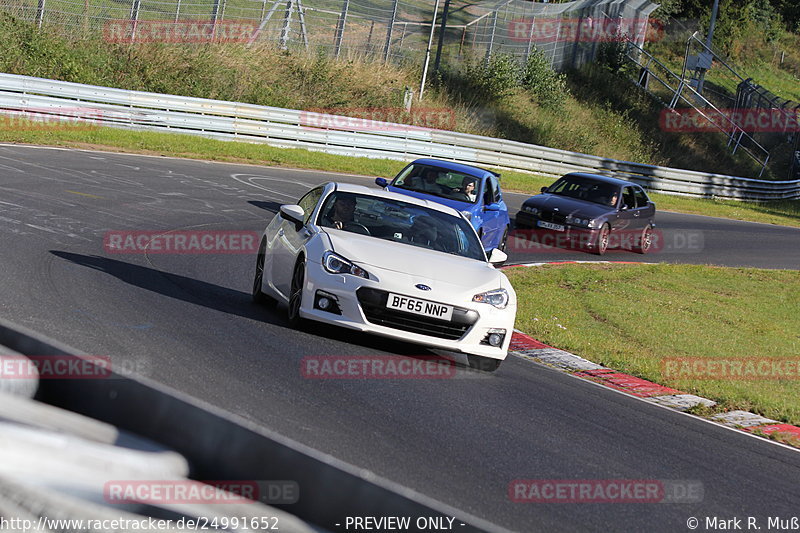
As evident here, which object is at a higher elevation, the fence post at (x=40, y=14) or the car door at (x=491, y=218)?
the fence post at (x=40, y=14)

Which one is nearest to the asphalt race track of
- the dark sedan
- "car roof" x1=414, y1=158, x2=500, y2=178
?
"car roof" x1=414, y1=158, x2=500, y2=178

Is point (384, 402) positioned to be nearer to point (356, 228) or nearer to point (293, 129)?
point (356, 228)

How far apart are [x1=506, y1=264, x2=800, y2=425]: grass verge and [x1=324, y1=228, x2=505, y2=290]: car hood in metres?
2.52

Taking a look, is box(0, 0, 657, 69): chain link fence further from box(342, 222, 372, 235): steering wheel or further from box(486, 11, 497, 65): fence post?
box(342, 222, 372, 235): steering wheel

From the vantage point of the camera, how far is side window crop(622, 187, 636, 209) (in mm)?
21927

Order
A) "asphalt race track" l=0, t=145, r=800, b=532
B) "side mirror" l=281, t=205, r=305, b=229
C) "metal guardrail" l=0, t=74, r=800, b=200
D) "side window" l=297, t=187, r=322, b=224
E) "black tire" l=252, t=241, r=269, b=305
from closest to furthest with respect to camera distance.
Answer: "asphalt race track" l=0, t=145, r=800, b=532, "side mirror" l=281, t=205, r=305, b=229, "side window" l=297, t=187, r=322, b=224, "black tire" l=252, t=241, r=269, b=305, "metal guardrail" l=0, t=74, r=800, b=200

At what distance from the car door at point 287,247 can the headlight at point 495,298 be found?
168 centimetres

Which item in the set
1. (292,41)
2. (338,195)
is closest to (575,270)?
(338,195)

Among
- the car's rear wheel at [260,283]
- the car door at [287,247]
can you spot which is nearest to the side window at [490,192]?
the car door at [287,247]

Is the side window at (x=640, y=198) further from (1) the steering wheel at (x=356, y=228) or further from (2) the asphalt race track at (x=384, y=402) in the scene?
(1) the steering wheel at (x=356, y=228)

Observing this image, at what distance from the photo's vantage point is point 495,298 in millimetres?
8906

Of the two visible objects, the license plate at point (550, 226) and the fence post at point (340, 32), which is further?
the fence post at point (340, 32)

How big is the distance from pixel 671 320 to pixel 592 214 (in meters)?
6.02

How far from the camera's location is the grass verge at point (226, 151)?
23.6m
